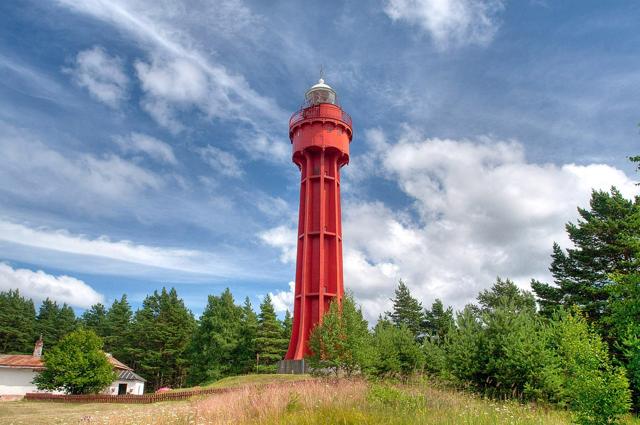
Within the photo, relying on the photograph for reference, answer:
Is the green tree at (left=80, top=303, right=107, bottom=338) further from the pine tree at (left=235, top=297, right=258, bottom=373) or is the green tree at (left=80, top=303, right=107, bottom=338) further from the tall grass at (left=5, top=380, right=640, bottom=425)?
the tall grass at (left=5, top=380, right=640, bottom=425)

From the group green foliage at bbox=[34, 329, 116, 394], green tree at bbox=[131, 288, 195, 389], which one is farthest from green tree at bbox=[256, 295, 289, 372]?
green foliage at bbox=[34, 329, 116, 394]

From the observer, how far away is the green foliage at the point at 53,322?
72625 mm

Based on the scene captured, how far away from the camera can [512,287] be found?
159 feet

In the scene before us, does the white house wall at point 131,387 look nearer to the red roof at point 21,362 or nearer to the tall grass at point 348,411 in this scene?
the red roof at point 21,362

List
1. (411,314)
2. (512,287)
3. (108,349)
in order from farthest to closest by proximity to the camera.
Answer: (108,349)
(411,314)
(512,287)

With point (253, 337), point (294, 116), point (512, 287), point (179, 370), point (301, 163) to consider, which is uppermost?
point (294, 116)

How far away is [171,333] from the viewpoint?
63.4 m

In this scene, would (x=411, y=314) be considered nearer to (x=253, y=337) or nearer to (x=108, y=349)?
Answer: (x=253, y=337)

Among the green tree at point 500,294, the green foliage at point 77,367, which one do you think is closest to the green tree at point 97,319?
the green foliage at point 77,367

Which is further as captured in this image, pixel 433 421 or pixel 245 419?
pixel 245 419

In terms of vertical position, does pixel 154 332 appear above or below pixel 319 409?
above

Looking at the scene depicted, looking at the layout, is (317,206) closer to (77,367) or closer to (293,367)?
(293,367)

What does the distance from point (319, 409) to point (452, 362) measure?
9.40 metres

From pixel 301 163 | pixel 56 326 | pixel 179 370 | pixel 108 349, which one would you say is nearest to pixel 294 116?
pixel 301 163
